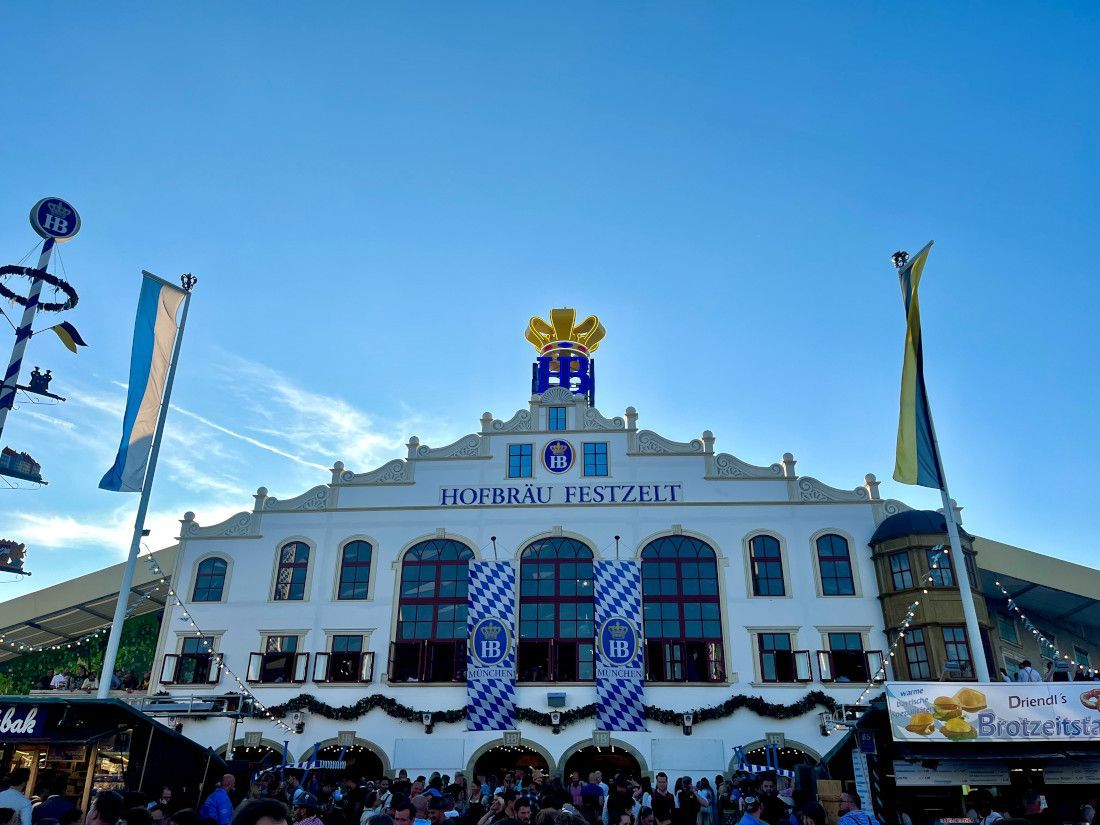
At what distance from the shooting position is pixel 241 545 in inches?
1108

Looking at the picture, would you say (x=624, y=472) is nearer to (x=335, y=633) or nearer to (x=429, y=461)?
(x=429, y=461)

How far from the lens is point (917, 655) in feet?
80.8

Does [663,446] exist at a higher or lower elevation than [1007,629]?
higher

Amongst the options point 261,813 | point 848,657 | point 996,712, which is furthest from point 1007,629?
point 261,813

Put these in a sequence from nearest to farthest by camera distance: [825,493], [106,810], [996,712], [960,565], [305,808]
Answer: [106,810], [305,808], [996,712], [960,565], [825,493]

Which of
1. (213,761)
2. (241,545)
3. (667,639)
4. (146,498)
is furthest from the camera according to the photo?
(241,545)

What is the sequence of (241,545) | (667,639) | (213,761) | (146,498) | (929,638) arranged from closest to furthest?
(213,761), (146,498), (929,638), (667,639), (241,545)

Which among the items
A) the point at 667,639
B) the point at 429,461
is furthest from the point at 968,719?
the point at 429,461

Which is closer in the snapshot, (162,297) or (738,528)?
(162,297)

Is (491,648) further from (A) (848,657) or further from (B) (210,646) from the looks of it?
(A) (848,657)

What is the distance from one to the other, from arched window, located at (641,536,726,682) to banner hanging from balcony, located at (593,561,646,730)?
24.3 inches

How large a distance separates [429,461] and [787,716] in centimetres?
1394

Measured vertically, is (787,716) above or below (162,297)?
below

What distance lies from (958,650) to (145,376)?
76.9 ft
